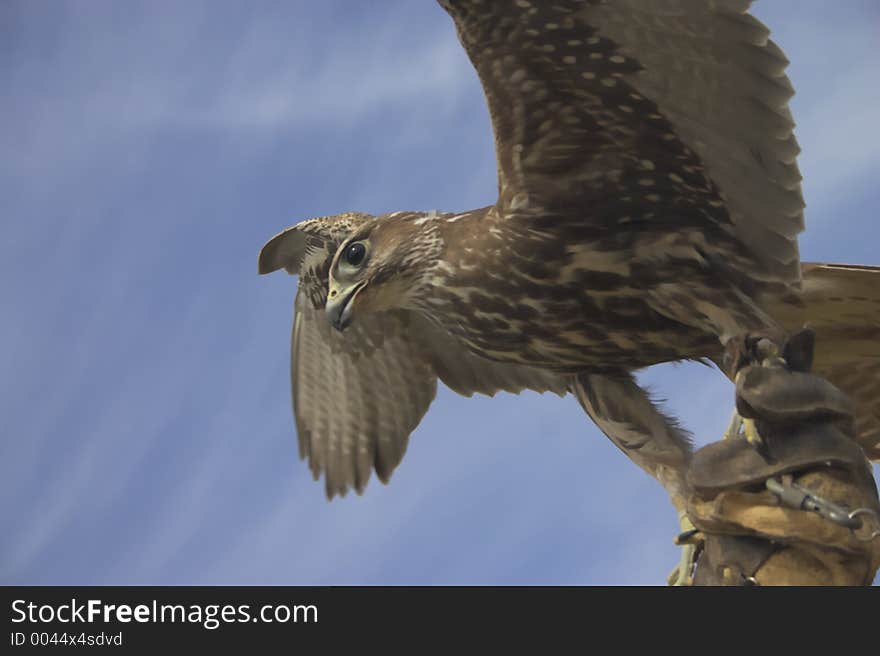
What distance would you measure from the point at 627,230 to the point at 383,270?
3.53 feet

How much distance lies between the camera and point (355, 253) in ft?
17.0

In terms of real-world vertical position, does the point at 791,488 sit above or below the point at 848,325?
below

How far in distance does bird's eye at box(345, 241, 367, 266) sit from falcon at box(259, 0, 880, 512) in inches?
0.4

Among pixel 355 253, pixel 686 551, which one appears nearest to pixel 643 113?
pixel 355 253

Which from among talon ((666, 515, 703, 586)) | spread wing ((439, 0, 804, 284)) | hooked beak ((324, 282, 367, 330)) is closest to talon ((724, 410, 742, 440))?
talon ((666, 515, 703, 586))

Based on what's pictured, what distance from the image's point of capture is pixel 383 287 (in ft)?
16.7

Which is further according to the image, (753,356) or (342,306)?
(342,306)

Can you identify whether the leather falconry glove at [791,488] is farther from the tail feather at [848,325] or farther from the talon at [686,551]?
the tail feather at [848,325]

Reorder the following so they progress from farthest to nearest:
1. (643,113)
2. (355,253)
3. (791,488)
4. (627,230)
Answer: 1. (355,253)
2. (627,230)
3. (643,113)
4. (791,488)

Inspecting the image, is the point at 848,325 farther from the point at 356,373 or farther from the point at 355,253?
the point at 356,373

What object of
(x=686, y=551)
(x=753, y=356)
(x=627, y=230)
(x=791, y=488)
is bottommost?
(x=791, y=488)

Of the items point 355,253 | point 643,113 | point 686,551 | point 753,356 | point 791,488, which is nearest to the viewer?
point 791,488
